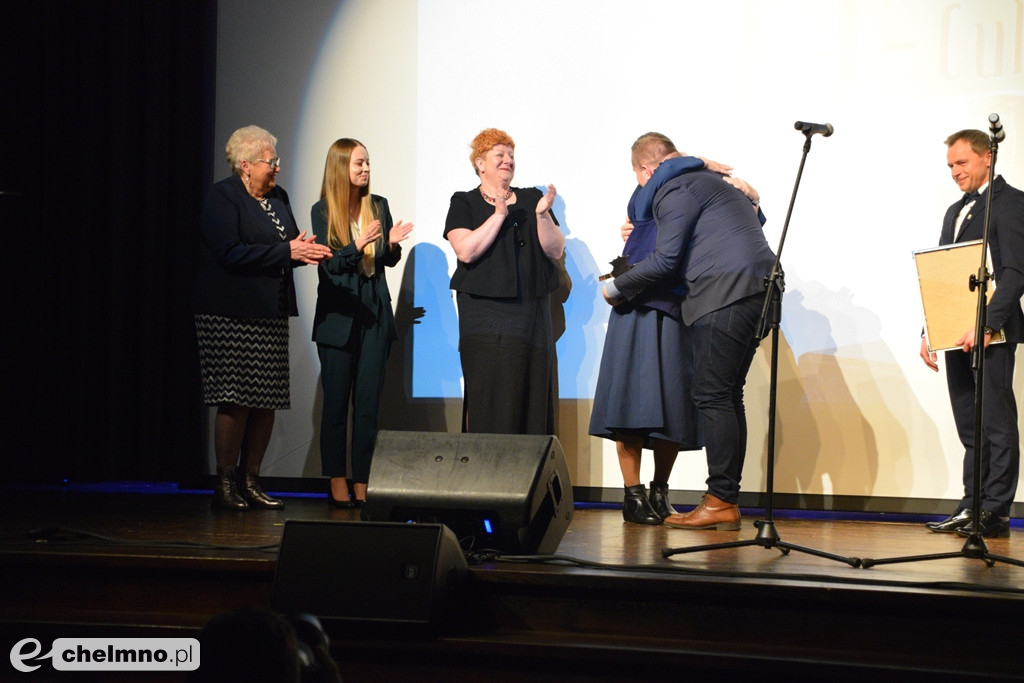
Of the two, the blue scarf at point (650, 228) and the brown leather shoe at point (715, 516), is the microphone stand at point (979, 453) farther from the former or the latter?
the blue scarf at point (650, 228)

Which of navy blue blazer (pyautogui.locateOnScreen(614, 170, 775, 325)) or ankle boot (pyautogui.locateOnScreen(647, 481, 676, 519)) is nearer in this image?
navy blue blazer (pyautogui.locateOnScreen(614, 170, 775, 325))

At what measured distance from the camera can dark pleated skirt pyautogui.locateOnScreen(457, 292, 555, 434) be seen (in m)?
4.29

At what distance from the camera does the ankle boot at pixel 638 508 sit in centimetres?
408

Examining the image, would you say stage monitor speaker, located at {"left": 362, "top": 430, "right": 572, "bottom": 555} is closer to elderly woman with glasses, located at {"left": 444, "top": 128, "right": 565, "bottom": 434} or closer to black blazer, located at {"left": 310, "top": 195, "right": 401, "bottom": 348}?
elderly woman with glasses, located at {"left": 444, "top": 128, "right": 565, "bottom": 434}

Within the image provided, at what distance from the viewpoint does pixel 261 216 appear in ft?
13.8

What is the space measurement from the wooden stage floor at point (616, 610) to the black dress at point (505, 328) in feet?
3.74

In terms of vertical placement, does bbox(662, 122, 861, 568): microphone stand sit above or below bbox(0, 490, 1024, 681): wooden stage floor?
above

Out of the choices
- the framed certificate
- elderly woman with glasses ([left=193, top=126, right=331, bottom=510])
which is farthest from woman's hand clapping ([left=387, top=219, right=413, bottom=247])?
the framed certificate

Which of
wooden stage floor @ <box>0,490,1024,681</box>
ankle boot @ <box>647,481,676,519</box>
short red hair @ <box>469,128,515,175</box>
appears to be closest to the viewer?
wooden stage floor @ <box>0,490,1024,681</box>

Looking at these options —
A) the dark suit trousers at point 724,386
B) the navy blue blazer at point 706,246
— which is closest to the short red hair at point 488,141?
the navy blue blazer at point 706,246

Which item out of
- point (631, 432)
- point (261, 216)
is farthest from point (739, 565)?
point (261, 216)

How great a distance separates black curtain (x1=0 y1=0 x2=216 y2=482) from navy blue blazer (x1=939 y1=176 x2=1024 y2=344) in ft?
12.2

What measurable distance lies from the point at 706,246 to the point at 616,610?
5.43 feet

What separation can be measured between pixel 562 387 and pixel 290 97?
2062 millimetres
